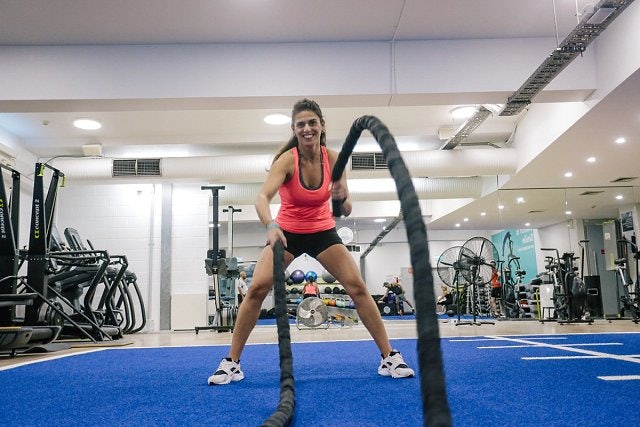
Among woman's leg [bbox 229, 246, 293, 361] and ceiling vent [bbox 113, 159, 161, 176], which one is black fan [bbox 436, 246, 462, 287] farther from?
woman's leg [bbox 229, 246, 293, 361]

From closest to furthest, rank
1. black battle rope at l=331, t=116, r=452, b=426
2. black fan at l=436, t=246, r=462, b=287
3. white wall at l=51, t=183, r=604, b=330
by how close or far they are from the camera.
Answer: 1. black battle rope at l=331, t=116, r=452, b=426
2. black fan at l=436, t=246, r=462, b=287
3. white wall at l=51, t=183, r=604, b=330

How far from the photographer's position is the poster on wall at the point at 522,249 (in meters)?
10.2

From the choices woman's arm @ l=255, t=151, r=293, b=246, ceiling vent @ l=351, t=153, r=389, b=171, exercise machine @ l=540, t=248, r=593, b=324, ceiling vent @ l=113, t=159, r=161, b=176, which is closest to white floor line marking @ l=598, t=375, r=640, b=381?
woman's arm @ l=255, t=151, r=293, b=246

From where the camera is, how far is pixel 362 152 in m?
8.49

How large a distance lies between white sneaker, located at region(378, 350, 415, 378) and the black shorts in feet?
1.99

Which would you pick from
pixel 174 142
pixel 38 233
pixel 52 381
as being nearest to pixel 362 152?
pixel 174 142

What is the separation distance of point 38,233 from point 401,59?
13.5 ft

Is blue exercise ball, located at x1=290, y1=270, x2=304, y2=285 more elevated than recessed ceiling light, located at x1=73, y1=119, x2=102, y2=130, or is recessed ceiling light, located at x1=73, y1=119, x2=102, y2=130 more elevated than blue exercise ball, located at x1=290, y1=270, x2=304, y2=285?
recessed ceiling light, located at x1=73, y1=119, x2=102, y2=130

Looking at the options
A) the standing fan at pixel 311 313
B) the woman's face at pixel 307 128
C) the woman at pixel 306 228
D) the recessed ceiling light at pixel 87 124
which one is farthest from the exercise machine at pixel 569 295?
the recessed ceiling light at pixel 87 124

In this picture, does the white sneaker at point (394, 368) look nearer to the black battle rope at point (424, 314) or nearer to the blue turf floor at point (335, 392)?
the blue turf floor at point (335, 392)

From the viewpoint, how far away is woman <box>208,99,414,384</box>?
7.13 ft

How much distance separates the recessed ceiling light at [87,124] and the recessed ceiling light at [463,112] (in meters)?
5.34

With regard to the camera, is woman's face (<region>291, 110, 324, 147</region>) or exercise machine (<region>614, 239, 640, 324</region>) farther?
exercise machine (<region>614, 239, 640, 324</region>)

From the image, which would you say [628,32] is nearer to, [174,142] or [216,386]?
[216,386]
